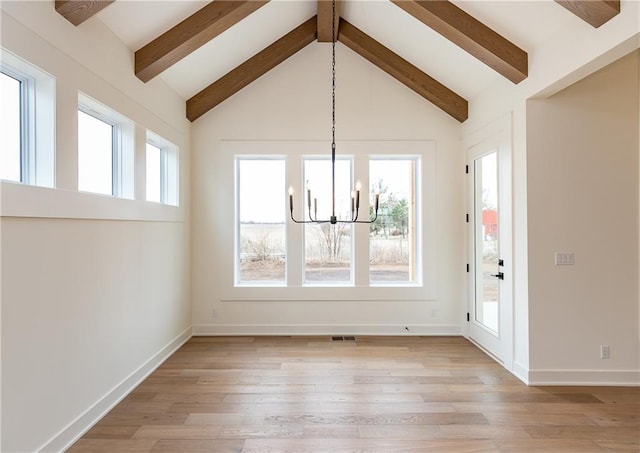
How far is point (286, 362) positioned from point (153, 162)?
8.76ft

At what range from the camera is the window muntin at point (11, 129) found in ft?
6.89

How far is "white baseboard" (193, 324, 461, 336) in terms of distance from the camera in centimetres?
482

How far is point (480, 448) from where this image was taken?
2.38m

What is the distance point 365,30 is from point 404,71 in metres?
0.68

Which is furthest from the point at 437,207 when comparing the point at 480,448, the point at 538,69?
the point at 480,448

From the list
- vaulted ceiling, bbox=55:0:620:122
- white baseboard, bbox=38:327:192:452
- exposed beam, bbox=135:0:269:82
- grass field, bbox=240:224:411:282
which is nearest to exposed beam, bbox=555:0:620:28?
vaulted ceiling, bbox=55:0:620:122

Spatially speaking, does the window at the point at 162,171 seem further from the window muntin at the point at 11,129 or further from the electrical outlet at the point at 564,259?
the electrical outlet at the point at 564,259

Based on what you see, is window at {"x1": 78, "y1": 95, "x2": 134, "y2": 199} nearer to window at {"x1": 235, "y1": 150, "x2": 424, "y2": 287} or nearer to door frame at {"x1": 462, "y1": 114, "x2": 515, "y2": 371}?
window at {"x1": 235, "y1": 150, "x2": 424, "y2": 287}

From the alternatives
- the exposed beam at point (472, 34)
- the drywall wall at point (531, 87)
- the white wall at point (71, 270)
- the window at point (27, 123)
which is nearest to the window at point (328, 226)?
the drywall wall at point (531, 87)

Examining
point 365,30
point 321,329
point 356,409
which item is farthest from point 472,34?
point 321,329

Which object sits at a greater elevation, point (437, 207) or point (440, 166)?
point (440, 166)

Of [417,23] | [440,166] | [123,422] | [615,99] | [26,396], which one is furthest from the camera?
[440,166]

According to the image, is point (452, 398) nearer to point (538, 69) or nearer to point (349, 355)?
point (349, 355)

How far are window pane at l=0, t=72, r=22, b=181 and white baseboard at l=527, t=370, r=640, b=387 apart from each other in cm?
428
